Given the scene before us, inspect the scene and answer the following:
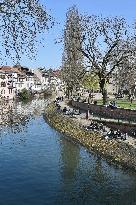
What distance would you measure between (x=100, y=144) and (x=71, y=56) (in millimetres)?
59181

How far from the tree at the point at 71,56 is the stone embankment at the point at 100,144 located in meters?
25.5

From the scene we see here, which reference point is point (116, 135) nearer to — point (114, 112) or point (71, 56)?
point (114, 112)

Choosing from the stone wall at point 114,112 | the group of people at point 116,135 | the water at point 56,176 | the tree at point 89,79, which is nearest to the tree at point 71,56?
the tree at point 89,79

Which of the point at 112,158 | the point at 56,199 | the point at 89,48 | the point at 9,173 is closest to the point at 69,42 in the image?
the point at 89,48

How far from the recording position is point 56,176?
35.7 metres

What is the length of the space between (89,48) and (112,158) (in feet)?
119

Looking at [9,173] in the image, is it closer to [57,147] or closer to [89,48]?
[57,147]

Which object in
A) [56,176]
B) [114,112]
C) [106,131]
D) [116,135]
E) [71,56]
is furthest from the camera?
[71,56]

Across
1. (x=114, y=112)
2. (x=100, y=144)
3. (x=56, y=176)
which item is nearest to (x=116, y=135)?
(x=100, y=144)

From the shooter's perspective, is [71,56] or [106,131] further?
[71,56]

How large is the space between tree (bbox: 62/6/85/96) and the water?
42881 mm

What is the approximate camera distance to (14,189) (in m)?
31.5

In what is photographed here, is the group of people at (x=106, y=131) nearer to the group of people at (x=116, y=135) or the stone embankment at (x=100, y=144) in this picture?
the group of people at (x=116, y=135)

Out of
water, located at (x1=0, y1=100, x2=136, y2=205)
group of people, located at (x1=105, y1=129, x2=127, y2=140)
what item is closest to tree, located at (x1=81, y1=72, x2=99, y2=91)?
group of people, located at (x1=105, y1=129, x2=127, y2=140)
